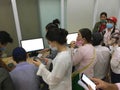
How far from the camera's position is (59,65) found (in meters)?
1.53

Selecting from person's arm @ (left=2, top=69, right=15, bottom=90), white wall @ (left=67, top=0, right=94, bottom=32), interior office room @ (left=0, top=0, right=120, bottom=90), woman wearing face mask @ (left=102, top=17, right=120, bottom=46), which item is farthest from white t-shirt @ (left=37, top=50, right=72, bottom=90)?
white wall @ (left=67, top=0, right=94, bottom=32)

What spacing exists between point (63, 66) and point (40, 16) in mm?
2131

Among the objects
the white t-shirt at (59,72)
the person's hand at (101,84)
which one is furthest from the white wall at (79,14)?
the person's hand at (101,84)

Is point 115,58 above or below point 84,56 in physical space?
below

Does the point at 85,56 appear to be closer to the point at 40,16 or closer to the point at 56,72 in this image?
the point at 56,72

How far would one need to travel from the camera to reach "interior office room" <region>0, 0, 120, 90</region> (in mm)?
3062

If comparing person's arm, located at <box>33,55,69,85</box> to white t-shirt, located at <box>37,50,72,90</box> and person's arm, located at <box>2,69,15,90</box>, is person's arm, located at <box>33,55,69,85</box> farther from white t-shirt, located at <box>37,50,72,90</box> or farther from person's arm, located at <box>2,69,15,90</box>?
person's arm, located at <box>2,69,15,90</box>

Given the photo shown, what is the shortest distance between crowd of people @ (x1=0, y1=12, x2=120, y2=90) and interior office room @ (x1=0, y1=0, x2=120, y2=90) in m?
0.73

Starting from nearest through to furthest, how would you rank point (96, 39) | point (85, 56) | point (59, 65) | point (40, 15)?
point (59, 65) < point (85, 56) < point (96, 39) < point (40, 15)

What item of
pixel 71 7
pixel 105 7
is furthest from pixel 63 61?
pixel 105 7

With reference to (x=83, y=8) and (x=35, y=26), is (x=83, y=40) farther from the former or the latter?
(x=83, y=8)

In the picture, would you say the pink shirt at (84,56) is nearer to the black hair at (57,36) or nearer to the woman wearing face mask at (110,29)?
A: the black hair at (57,36)

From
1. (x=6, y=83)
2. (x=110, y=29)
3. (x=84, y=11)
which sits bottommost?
(x=6, y=83)

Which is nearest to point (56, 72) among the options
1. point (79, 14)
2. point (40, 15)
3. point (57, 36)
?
point (57, 36)
